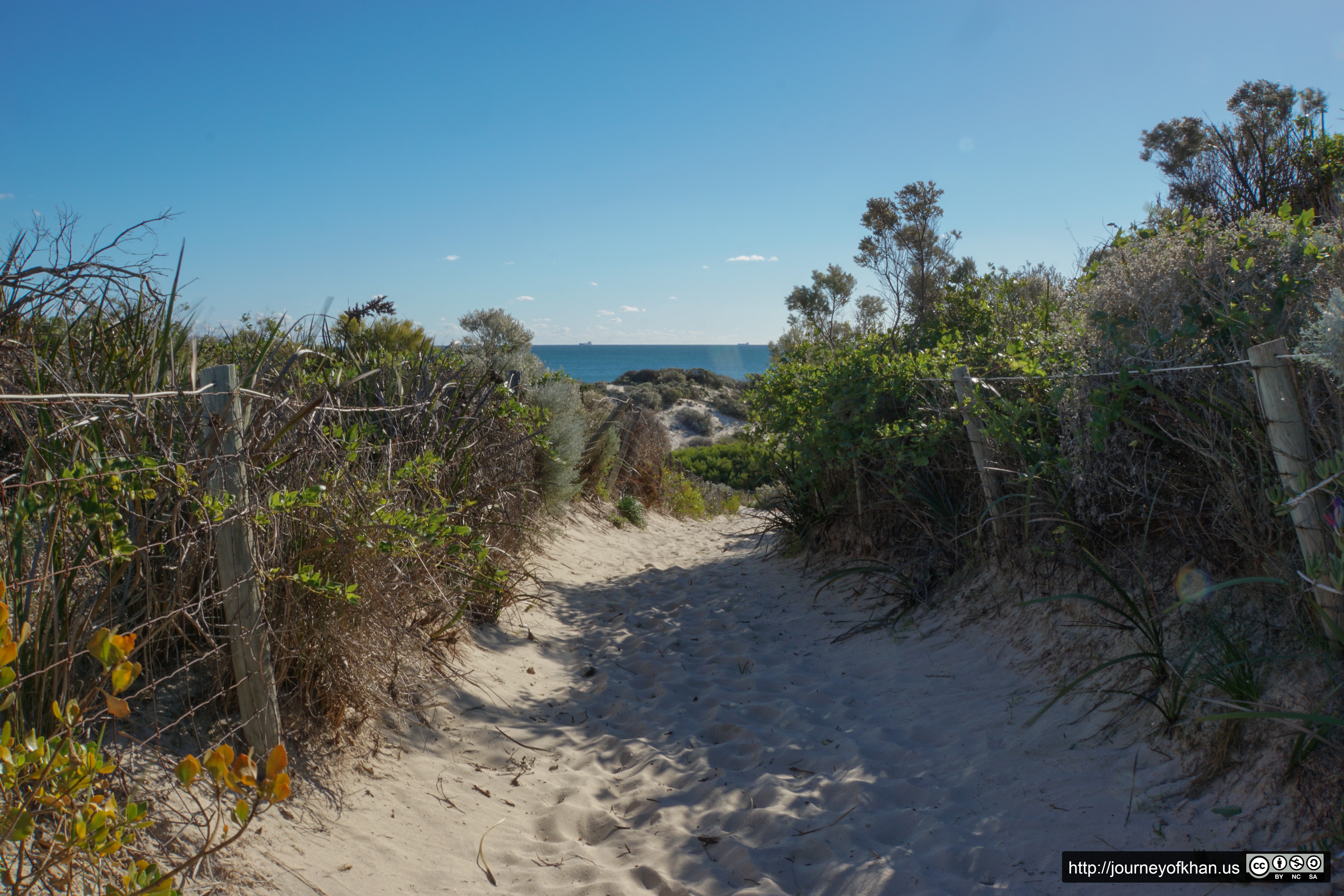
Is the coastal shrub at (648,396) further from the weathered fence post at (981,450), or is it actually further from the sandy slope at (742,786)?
A: the sandy slope at (742,786)

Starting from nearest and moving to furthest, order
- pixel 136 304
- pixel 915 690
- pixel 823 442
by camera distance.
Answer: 1. pixel 136 304
2. pixel 915 690
3. pixel 823 442

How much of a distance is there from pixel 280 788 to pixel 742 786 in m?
Answer: 2.29

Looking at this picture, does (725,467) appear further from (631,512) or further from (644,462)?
(631,512)

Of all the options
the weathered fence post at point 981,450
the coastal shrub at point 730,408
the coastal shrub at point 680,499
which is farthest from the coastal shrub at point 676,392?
the weathered fence post at point 981,450

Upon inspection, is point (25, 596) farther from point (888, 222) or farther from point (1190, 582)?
point (888, 222)

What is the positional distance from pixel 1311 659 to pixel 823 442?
3583 millimetres

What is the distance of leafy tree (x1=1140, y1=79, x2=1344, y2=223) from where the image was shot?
6207 mm

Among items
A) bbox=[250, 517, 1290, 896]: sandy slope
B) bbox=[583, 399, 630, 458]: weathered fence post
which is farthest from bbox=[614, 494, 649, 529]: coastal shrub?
bbox=[250, 517, 1290, 896]: sandy slope

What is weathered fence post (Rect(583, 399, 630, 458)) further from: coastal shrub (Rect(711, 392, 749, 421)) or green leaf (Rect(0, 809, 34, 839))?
coastal shrub (Rect(711, 392, 749, 421))

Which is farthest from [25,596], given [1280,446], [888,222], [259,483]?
[888,222]

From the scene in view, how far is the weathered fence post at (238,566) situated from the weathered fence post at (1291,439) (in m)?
3.80

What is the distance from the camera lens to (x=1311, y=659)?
2.61m

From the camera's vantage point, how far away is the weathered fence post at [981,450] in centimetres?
457

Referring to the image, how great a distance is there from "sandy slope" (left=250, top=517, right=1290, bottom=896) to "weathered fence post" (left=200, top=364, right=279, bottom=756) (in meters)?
0.40
